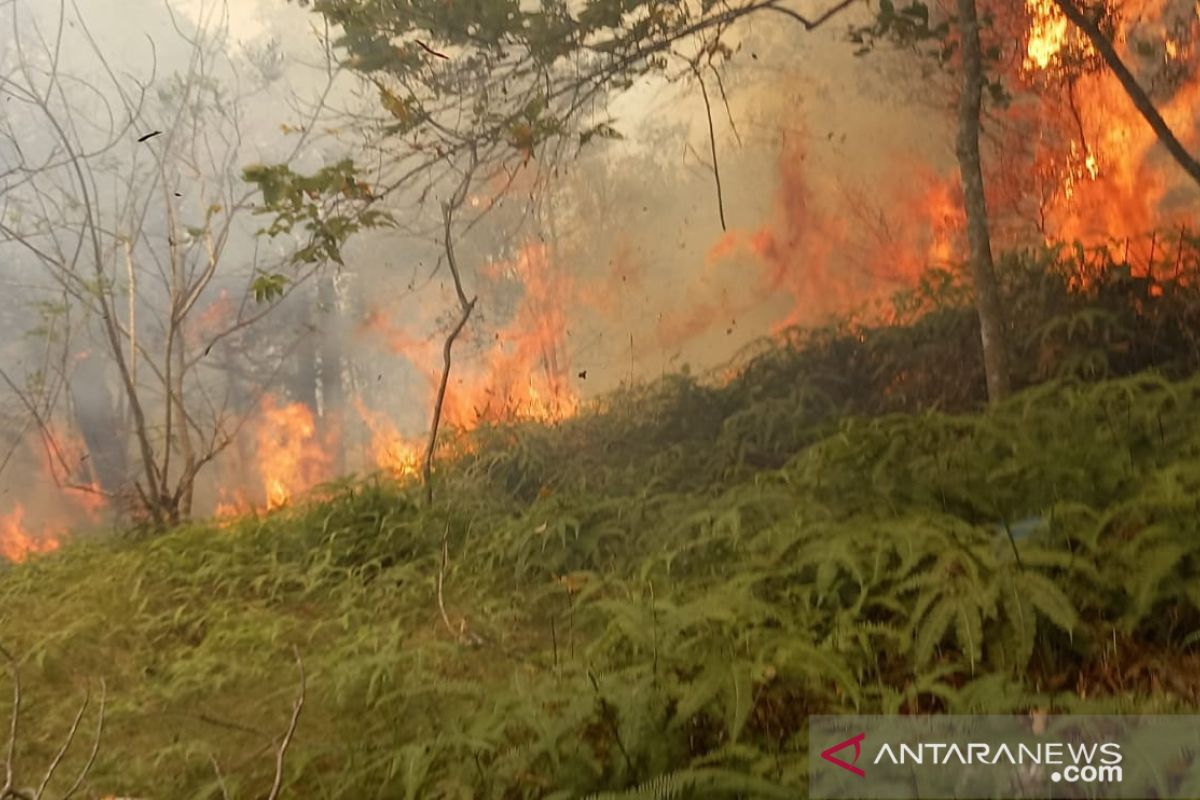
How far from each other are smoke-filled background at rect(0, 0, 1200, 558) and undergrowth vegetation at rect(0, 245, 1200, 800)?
0.95ft

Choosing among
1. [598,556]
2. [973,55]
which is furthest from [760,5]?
[598,556]

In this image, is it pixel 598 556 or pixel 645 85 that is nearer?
pixel 598 556

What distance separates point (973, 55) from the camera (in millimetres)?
3354

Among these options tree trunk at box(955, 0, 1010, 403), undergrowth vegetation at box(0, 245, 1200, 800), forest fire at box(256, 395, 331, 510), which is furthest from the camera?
forest fire at box(256, 395, 331, 510)

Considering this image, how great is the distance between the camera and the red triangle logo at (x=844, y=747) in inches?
64.0

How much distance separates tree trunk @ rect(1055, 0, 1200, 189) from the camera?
3070 mm

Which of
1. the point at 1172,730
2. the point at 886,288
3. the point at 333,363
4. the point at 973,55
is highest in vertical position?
the point at 973,55

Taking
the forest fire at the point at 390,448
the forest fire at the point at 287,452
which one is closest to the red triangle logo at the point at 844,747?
the forest fire at the point at 390,448

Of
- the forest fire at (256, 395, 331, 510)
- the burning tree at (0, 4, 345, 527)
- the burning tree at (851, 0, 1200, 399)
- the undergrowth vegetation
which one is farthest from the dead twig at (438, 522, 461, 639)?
the burning tree at (851, 0, 1200, 399)

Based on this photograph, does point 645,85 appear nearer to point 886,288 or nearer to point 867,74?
point 867,74

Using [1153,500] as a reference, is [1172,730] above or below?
below

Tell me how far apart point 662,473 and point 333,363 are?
2.21 meters
